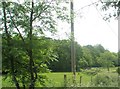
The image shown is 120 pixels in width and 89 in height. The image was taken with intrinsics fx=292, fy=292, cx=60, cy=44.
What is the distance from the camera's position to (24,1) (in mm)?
3826

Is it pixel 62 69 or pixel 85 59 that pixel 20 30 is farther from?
pixel 85 59

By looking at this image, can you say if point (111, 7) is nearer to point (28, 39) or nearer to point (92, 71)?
point (28, 39)

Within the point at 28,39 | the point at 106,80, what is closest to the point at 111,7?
the point at 28,39

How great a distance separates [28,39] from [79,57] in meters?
2.26

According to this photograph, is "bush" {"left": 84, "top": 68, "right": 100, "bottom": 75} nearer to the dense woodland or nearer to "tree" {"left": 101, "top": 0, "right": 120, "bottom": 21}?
the dense woodland

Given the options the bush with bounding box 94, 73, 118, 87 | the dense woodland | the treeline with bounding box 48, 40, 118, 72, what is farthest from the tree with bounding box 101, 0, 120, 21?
the bush with bounding box 94, 73, 118, 87

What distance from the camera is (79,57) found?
5953 millimetres

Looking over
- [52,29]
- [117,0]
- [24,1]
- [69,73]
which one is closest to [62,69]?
[69,73]

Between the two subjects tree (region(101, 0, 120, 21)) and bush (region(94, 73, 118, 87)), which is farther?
bush (region(94, 73, 118, 87))

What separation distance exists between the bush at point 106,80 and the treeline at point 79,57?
478 mm

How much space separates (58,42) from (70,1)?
1.93 feet

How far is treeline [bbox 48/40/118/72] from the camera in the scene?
14.0 ft

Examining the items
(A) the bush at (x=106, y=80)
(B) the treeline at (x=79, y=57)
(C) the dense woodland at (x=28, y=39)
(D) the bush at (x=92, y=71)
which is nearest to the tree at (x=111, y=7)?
(C) the dense woodland at (x=28, y=39)

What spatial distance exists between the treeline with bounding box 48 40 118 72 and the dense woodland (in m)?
0.09
